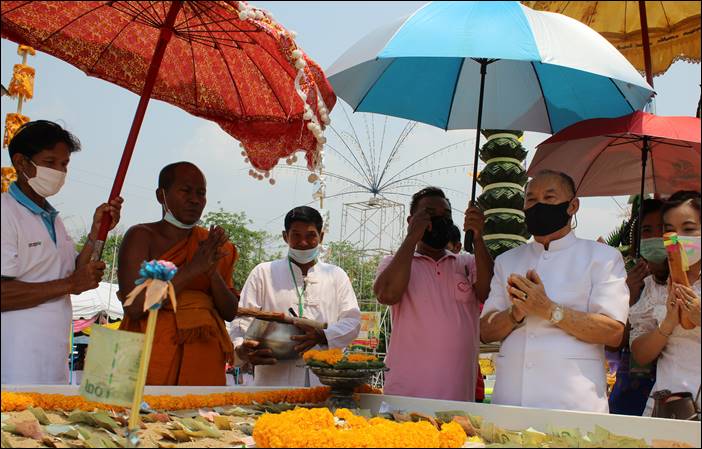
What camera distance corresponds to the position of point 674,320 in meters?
3.44

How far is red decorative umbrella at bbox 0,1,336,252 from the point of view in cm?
406

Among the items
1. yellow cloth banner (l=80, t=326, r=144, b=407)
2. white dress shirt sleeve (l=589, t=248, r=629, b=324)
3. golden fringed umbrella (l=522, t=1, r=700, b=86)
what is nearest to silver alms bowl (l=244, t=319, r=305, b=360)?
white dress shirt sleeve (l=589, t=248, r=629, b=324)

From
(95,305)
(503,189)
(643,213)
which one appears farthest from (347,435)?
(95,305)

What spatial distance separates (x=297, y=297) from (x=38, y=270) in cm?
192

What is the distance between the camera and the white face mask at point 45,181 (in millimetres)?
3768

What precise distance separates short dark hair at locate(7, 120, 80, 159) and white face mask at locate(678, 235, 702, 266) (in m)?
3.07

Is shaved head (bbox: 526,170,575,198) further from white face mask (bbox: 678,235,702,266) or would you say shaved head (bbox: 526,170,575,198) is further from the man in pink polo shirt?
white face mask (bbox: 678,235,702,266)

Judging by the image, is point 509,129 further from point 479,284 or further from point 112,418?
point 112,418

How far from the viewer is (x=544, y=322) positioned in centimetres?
364

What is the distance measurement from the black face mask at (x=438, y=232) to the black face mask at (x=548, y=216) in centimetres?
87

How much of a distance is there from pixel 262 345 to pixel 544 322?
6.44 ft

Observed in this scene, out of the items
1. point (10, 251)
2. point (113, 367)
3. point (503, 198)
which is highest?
point (503, 198)

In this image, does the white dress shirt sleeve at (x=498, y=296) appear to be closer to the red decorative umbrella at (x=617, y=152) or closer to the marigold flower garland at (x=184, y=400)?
the marigold flower garland at (x=184, y=400)

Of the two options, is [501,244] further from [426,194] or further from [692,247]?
[692,247]
